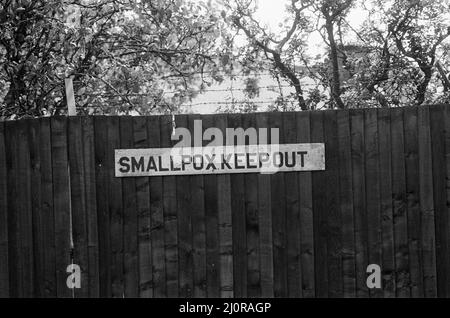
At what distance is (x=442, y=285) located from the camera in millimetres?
7121

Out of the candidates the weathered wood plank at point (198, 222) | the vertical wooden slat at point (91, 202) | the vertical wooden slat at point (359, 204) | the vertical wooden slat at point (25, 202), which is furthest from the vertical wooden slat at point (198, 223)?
the vertical wooden slat at point (25, 202)

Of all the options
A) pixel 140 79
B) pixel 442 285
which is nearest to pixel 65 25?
pixel 140 79

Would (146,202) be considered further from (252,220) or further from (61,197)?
(252,220)

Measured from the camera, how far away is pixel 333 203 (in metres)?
7.11

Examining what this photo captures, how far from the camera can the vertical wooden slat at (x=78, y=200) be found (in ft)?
23.5

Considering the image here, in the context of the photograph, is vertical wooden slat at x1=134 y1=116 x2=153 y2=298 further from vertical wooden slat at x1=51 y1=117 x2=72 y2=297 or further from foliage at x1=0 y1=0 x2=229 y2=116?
foliage at x1=0 y1=0 x2=229 y2=116

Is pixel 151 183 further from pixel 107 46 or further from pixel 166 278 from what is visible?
pixel 107 46

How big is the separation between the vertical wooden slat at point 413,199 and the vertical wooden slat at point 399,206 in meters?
0.04

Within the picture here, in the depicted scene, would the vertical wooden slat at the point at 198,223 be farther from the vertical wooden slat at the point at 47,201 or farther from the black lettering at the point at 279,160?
the vertical wooden slat at the point at 47,201

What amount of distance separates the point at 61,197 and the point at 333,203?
254 cm

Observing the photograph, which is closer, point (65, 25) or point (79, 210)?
point (79, 210)
